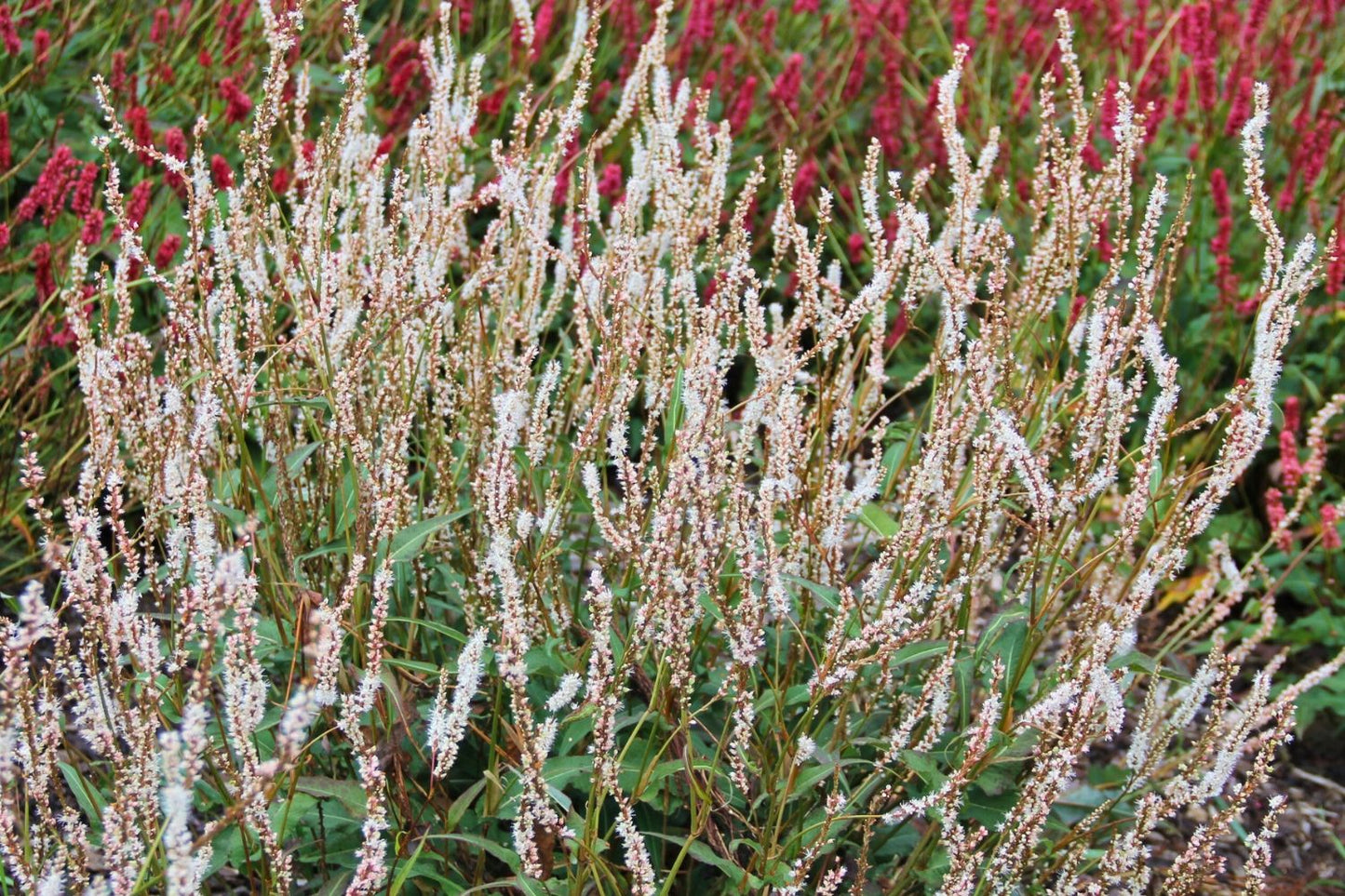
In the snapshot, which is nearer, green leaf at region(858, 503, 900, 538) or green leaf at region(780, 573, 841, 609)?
green leaf at region(780, 573, 841, 609)

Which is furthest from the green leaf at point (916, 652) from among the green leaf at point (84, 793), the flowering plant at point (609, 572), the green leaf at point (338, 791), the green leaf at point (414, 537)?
the green leaf at point (84, 793)

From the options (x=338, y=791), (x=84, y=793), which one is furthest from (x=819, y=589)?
(x=84, y=793)

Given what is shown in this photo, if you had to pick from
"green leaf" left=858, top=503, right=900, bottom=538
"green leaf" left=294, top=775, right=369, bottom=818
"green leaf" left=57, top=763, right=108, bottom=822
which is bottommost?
"green leaf" left=57, top=763, right=108, bottom=822

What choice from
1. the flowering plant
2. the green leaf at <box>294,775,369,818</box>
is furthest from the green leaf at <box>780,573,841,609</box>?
the green leaf at <box>294,775,369,818</box>

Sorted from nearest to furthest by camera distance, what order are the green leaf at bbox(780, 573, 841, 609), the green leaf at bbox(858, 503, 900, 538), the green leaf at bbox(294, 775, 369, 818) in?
the green leaf at bbox(294, 775, 369, 818) < the green leaf at bbox(780, 573, 841, 609) < the green leaf at bbox(858, 503, 900, 538)

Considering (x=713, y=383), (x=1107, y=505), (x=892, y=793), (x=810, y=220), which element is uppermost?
(x=713, y=383)

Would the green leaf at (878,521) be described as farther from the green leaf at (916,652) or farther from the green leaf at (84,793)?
the green leaf at (84,793)

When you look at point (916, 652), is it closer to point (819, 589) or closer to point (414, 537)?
point (819, 589)

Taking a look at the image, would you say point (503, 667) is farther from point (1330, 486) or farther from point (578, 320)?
point (1330, 486)

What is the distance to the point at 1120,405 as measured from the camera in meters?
2.13

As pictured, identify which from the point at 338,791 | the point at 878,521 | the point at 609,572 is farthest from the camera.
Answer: the point at 609,572

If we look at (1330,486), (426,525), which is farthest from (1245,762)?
(426,525)

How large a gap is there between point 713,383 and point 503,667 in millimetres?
474

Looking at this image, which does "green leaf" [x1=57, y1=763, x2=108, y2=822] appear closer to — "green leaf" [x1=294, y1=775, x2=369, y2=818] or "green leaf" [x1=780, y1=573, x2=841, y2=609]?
"green leaf" [x1=294, y1=775, x2=369, y2=818]
